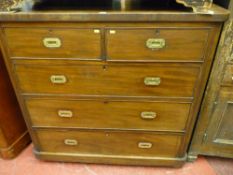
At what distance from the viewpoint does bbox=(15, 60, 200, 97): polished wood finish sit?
1007 millimetres

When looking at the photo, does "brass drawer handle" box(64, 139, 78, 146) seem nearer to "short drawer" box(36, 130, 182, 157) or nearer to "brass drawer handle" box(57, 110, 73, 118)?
"short drawer" box(36, 130, 182, 157)

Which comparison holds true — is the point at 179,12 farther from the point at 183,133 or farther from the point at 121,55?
the point at 183,133

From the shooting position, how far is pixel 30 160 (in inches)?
57.4

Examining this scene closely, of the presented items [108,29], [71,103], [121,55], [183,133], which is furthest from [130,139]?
[108,29]

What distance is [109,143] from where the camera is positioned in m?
1.30

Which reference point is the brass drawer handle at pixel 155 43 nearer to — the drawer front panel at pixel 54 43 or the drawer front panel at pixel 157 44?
the drawer front panel at pixel 157 44

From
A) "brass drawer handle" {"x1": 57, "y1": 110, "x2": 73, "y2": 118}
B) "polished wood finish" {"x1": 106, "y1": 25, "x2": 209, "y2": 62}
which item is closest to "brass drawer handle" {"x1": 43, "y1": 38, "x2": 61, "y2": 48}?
"polished wood finish" {"x1": 106, "y1": 25, "x2": 209, "y2": 62}

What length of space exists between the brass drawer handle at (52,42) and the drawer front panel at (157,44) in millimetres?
232

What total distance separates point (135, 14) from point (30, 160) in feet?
3.96

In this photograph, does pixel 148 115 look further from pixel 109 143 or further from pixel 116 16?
pixel 116 16

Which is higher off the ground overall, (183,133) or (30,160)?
(183,133)

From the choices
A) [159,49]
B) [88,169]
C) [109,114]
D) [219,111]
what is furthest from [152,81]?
[88,169]

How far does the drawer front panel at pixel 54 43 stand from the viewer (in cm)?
94

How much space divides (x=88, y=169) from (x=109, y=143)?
260 mm
